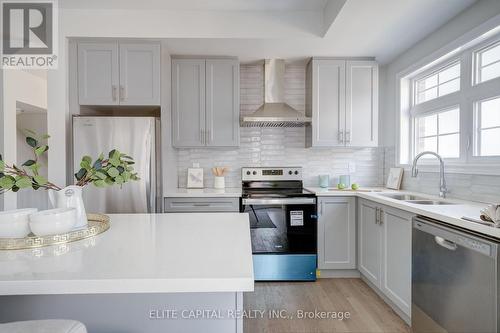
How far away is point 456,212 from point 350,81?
188 centimetres

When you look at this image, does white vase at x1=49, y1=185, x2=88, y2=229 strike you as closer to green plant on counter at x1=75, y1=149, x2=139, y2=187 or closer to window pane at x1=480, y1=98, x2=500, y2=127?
green plant on counter at x1=75, y1=149, x2=139, y2=187

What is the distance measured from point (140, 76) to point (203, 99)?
0.67 metres

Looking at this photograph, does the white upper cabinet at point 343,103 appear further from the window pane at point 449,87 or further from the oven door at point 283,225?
the oven door at point 283,225

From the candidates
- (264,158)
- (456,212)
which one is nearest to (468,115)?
(456,212)

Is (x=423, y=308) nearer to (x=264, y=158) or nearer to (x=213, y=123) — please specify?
(x=264, y=158)

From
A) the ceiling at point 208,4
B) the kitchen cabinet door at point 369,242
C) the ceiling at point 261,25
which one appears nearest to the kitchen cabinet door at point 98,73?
the ceiling at point 261,25

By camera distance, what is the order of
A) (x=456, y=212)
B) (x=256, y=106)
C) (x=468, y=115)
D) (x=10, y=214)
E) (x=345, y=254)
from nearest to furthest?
(x=10, y=214) → (x=456, y=212) → (x=468, y=115) → (x=345, y=254) → (x=256, y=106)

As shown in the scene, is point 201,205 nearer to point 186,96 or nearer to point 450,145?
point 186,96

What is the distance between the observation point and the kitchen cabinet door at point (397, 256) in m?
2.01

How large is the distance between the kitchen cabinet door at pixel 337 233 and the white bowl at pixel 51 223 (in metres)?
2.29

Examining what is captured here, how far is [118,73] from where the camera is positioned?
2738 millimetres

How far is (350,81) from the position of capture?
3.12 metres

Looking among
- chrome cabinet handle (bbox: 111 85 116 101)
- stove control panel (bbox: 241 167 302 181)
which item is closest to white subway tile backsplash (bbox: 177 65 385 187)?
stove control panel (bbox: 241 167 302 181)

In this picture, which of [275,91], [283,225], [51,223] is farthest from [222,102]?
[51,223]
